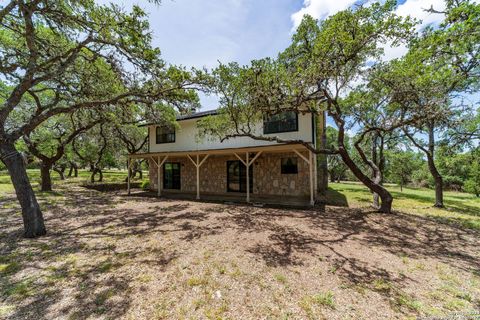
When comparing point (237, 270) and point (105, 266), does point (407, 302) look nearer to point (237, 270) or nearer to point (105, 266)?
point (237, 270)

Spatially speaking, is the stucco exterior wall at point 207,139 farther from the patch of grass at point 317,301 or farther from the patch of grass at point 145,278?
the patch of grass at point 145,278

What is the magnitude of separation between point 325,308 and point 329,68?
6581mm

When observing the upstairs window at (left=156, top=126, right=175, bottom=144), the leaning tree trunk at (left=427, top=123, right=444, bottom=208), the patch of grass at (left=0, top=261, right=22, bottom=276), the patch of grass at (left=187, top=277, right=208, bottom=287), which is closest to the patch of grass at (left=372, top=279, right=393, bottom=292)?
the patch of grass at (left=187, top=277, right=208, bottom=287)

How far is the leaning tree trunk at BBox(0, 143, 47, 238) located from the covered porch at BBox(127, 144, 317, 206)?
6402 millimetres

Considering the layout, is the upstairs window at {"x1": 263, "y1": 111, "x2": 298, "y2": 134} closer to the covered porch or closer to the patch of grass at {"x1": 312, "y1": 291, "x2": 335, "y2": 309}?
the covered porch

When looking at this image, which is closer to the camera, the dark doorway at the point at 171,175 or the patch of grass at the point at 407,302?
the patch of grass at the point at 407,302

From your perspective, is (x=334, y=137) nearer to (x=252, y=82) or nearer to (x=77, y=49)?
(x=252, y=82)

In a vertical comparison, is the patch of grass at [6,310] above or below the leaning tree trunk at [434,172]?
below

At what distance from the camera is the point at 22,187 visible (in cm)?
511

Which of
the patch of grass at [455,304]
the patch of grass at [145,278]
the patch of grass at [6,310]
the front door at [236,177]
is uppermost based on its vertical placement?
the front door at [236,177]

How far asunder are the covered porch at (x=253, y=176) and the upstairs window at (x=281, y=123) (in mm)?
1141

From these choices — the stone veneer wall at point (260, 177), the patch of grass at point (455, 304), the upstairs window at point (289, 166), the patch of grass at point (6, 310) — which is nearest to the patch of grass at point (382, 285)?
the patch of grass at point (455, 304)

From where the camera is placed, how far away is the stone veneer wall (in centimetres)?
1056

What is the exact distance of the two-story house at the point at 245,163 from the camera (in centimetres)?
998
